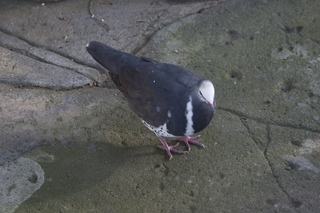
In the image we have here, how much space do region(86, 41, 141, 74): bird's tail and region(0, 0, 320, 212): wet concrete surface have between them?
0.37 metres

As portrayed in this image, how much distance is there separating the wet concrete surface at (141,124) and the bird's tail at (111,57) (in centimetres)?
37

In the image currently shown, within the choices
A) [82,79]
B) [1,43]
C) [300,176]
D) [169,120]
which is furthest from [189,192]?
[1,43]

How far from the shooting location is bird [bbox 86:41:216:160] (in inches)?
123

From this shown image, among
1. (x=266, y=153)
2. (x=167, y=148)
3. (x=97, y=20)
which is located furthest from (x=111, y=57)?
(x=266, y=153)

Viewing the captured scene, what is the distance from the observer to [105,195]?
3.05 m

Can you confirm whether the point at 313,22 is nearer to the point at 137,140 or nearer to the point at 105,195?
the point at 137,140

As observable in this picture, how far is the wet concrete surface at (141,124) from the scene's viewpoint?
3.06m

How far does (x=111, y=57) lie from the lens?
3559mm

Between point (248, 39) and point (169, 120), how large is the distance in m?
1.72

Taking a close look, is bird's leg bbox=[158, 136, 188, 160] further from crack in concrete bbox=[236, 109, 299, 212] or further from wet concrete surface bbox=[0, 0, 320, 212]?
crack in concrete bbox=[236, 109, 299, 212]

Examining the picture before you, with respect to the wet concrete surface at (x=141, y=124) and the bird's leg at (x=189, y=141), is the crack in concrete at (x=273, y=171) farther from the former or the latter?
the bird's leg at (x=189, y=141)

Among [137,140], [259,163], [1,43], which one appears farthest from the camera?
[1,43]

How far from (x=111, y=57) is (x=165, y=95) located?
0.64m

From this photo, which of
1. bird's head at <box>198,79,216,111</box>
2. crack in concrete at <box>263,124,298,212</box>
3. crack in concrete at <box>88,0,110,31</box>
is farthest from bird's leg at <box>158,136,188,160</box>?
crack in concrete at <box>88,0,110,31</box>
